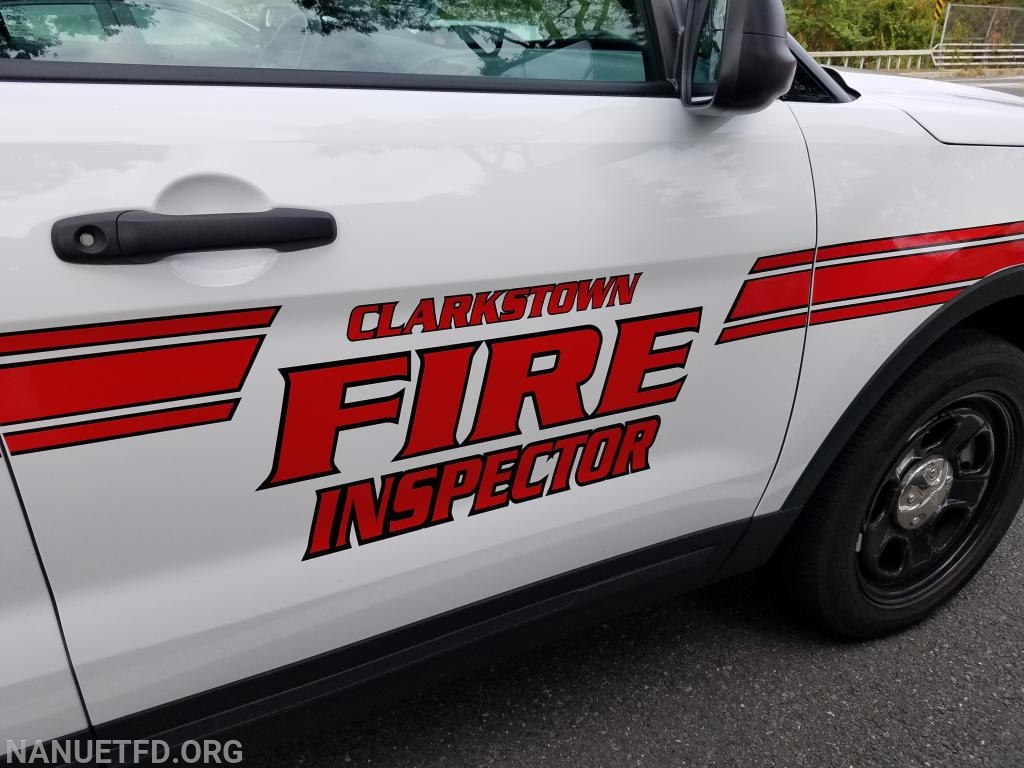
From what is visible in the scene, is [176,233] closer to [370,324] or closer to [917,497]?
[370,324]

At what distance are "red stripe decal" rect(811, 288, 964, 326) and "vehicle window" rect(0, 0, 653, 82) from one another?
0.57 m

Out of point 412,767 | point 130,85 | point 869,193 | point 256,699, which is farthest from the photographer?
point 412,767

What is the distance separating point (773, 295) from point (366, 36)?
84 cm

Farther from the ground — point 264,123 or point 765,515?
point 264,123

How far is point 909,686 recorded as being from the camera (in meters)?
1.97

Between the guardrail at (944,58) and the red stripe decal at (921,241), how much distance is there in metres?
21.5

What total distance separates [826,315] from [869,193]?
0.79ft

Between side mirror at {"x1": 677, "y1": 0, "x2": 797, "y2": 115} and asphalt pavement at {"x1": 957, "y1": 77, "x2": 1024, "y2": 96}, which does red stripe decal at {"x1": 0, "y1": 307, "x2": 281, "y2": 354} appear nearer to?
side mirror at {"x1": 677, "y1": 0, "x2": 797, "y2": 115}

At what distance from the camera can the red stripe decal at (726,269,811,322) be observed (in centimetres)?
149

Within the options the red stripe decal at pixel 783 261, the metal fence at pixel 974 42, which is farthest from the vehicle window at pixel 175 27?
the metal fence at pixel 974 42

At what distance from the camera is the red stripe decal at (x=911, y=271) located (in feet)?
5.15

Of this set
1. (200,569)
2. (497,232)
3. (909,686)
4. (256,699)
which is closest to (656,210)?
(497,232)

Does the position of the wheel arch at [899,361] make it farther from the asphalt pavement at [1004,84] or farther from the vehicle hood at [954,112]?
the asphalt pavement at [1004,84]

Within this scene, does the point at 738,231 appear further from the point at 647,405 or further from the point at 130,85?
the point at 130,85
